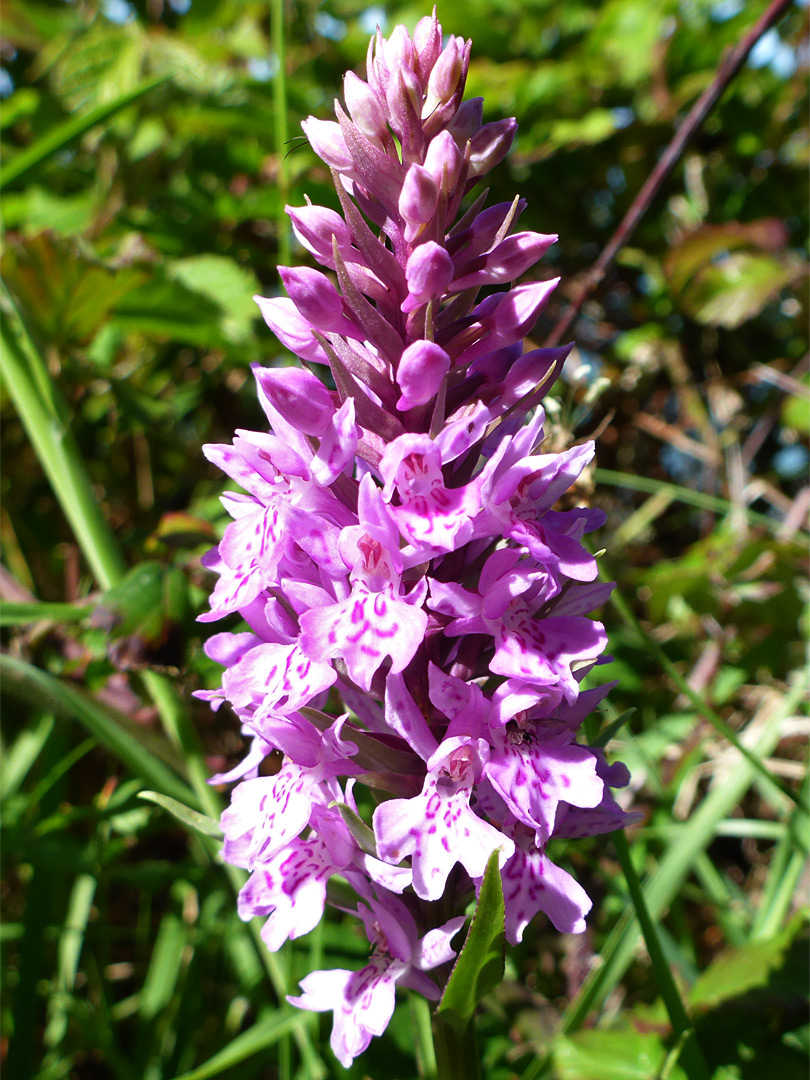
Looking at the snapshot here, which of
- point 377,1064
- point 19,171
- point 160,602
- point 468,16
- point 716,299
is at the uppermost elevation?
point 468,16

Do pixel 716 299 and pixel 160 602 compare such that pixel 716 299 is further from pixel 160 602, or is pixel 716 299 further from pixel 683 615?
pixel 160 602

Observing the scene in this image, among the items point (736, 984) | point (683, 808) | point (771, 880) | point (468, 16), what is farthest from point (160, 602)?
point (468, 16)

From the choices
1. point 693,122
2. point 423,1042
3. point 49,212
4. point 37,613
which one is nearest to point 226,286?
point 49,212

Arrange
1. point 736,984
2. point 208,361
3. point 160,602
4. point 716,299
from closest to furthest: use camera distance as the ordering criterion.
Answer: point 736,984, point 160,602, point 716,299, point 208,361

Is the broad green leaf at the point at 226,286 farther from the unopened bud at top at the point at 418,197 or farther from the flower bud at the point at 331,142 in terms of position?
the unopened bud at top at the point at 418,197

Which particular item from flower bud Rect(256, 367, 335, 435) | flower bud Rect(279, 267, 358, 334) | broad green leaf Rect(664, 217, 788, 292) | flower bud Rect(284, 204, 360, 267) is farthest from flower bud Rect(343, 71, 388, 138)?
broad green leaf Rect(664, 217, 788, 292)

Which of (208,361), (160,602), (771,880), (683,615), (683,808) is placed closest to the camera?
(160,602)

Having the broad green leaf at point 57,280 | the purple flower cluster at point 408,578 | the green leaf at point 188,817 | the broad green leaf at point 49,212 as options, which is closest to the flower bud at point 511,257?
the purple flower cluster at point 408,578
